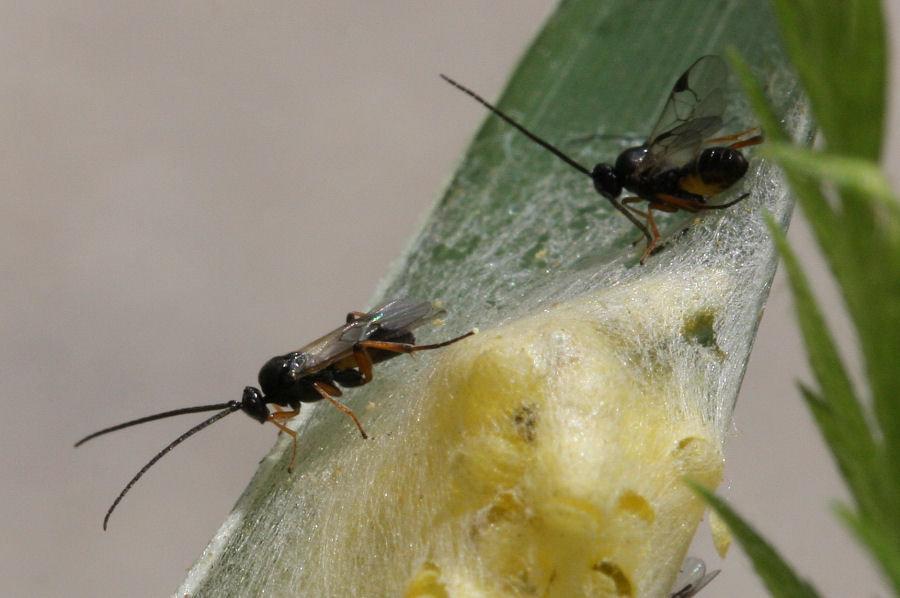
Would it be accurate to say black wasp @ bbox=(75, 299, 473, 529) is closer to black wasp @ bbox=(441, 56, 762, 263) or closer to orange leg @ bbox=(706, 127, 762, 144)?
black wasp @ bbox=(441, 56, 762, 263)

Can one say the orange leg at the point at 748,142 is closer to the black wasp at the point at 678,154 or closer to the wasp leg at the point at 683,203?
the black wasp at the point at 678,154

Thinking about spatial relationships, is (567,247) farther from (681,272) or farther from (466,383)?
(466,383)

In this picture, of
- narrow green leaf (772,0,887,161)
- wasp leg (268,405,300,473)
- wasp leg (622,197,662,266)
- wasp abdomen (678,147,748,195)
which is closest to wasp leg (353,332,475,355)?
wasp leg (268,405,300,473)

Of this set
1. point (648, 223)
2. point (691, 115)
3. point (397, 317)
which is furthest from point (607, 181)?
point (397, 317)

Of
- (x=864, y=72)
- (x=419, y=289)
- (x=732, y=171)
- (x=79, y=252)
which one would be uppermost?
(x=79, y=252)

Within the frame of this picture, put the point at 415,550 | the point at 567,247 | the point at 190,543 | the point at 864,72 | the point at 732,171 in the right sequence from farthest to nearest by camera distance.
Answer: the point at 190,543 < the point at 567,247 < the point at 732,171 < the point at 415,550 < the point at 864,72

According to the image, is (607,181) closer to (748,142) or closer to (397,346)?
(748,142)

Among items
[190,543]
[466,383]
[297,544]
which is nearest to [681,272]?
[466,383]
